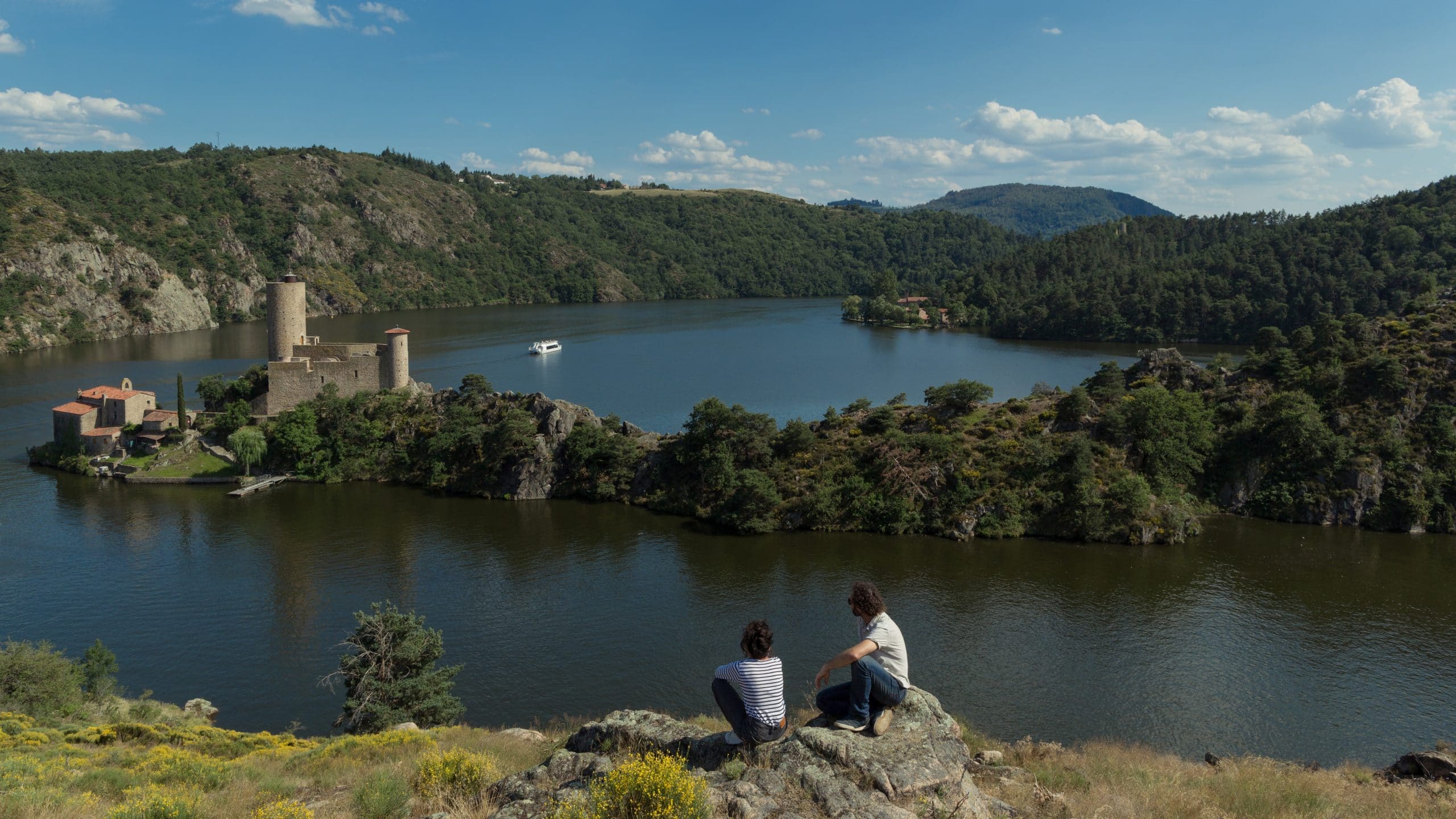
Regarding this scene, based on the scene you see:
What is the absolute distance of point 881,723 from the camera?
30.9ft

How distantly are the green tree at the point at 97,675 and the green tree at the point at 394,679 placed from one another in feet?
20.6

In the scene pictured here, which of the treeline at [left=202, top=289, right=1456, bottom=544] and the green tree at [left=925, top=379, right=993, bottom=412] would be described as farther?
the green tree at [left=925, top=379, right=993, bottom=412]

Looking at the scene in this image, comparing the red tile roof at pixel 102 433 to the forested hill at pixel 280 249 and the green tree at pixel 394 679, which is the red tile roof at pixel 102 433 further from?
the forested hill at pixel 280 249

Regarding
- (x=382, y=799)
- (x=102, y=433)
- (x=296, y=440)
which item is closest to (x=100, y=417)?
(x=102, y=433)

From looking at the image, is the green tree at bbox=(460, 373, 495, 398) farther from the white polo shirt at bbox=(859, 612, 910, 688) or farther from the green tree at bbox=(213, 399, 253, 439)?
the white polo shirt at bbox=(859, 612, 910, 688)

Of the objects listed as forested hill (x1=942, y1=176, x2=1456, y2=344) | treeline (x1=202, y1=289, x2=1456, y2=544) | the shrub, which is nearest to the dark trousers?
the shrub

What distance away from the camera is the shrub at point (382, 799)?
33.8ft

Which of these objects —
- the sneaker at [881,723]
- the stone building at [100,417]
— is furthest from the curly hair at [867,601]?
the stone building at [100,417]

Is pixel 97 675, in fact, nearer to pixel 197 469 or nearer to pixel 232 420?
pixel 197 469

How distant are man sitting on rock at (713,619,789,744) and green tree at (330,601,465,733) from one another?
529 inches

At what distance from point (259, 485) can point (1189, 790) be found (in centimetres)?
4408

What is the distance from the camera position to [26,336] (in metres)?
92.8

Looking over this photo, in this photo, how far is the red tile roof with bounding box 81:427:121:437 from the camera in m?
47.7

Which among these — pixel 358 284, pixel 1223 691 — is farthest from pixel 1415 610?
pixel 358 284
